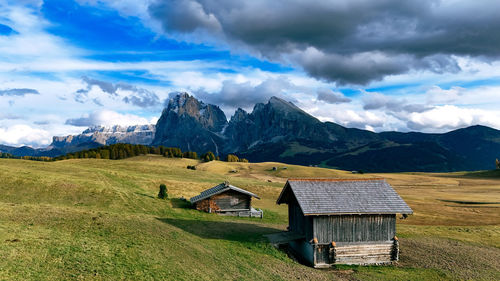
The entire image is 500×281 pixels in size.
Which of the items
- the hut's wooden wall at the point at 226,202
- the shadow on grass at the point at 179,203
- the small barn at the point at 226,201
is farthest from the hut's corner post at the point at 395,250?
the shadow on grass at the point at 179,203

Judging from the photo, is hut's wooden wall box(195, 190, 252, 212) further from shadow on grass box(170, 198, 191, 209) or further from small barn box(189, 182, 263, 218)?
shadow on grass box(170, 198, 191, 209)

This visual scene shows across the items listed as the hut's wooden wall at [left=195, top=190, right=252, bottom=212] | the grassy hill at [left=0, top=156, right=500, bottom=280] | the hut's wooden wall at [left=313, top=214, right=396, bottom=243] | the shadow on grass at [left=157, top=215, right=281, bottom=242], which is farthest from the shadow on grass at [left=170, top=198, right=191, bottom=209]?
the hut's wooden wall at [left=313, top=214, right=396, bottom=243]

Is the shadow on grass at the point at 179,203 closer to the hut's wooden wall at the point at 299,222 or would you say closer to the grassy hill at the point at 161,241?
the grassy hill at the point at 161,241

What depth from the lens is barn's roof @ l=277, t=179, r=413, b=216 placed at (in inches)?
1141

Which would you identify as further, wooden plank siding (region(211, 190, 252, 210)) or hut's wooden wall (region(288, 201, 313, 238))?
wooden plank siding (region(211, 190, 252, 210))

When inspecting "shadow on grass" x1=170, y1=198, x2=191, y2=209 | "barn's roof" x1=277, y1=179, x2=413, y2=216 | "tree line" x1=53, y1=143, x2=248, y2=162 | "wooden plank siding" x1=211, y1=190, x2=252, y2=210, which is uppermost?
"tree line" x1=53, y1=143, x2=248, y2=162

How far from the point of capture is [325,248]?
95.2 ft

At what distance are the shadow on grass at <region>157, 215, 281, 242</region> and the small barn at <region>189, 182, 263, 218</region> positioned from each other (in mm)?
6200

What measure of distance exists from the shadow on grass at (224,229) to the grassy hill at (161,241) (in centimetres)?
12

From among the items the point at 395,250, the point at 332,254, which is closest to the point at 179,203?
the point at 332,254

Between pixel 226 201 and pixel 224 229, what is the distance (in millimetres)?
11010

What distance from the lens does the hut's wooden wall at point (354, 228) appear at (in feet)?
94.8

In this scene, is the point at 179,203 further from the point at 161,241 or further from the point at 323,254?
the point at 323,254

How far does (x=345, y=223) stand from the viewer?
2947 centimetres
